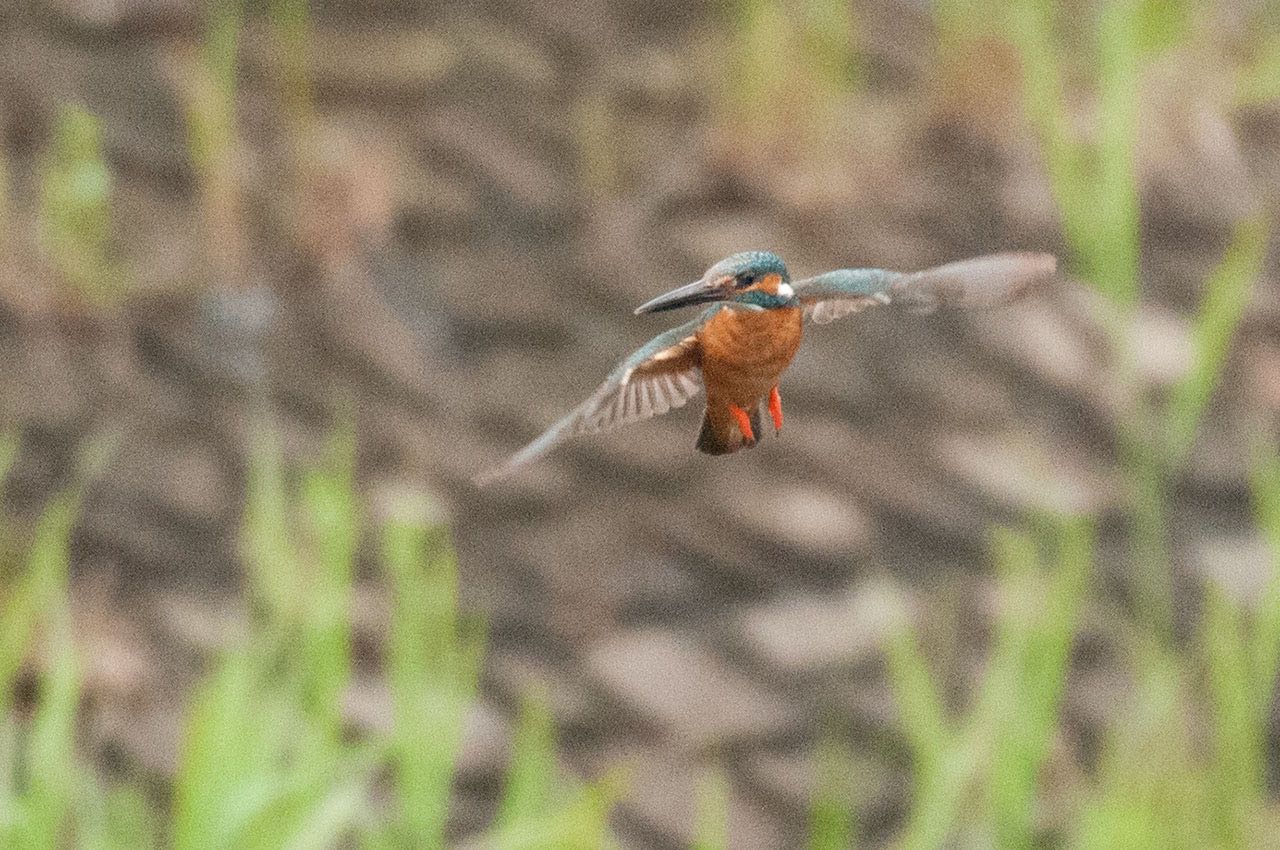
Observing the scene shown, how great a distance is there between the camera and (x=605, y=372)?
4.58 ft

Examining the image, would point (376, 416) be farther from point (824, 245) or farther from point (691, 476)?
point (824, 245)

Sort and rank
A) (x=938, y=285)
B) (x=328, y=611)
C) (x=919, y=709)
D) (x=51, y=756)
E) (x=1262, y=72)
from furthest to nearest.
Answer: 1. (x=1262, y=72)
2. (x=919, y=709)
3. (x=328, y=611)
4. (x=51, y=756)
5. (x=938, y=285)

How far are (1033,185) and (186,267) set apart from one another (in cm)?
80

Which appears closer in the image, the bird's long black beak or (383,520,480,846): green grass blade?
the bird's long black beak

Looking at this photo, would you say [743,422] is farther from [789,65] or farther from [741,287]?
[789,65]

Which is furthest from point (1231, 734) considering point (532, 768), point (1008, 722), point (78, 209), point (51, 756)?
point (78, 209)

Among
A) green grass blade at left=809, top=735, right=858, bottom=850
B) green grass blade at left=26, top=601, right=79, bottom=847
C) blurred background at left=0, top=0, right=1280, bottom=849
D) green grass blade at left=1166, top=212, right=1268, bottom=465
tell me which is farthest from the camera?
blurred background at left=0, top=0, right=1280, bottom=849

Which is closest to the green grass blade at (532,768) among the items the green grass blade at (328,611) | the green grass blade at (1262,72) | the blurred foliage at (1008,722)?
the green grass blade at (328,611)

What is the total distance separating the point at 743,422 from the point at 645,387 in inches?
0.9

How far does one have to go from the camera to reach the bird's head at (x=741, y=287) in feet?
0.48

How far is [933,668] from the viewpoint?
60.3 inches

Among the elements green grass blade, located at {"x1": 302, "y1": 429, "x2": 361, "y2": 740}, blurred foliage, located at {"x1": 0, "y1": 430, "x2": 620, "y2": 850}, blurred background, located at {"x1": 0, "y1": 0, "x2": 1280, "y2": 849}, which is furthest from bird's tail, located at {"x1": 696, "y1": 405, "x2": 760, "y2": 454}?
blurred background, located at {"x1": 0, "y1": 0, "x2": 1280, "y2": 849}

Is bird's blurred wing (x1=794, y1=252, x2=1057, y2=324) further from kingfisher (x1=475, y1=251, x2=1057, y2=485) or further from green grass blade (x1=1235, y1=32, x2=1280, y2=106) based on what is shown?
green grass blade (x1=1235, y1=32, x2=1280, y2=106)

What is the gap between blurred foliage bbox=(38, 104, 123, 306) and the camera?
132cm
